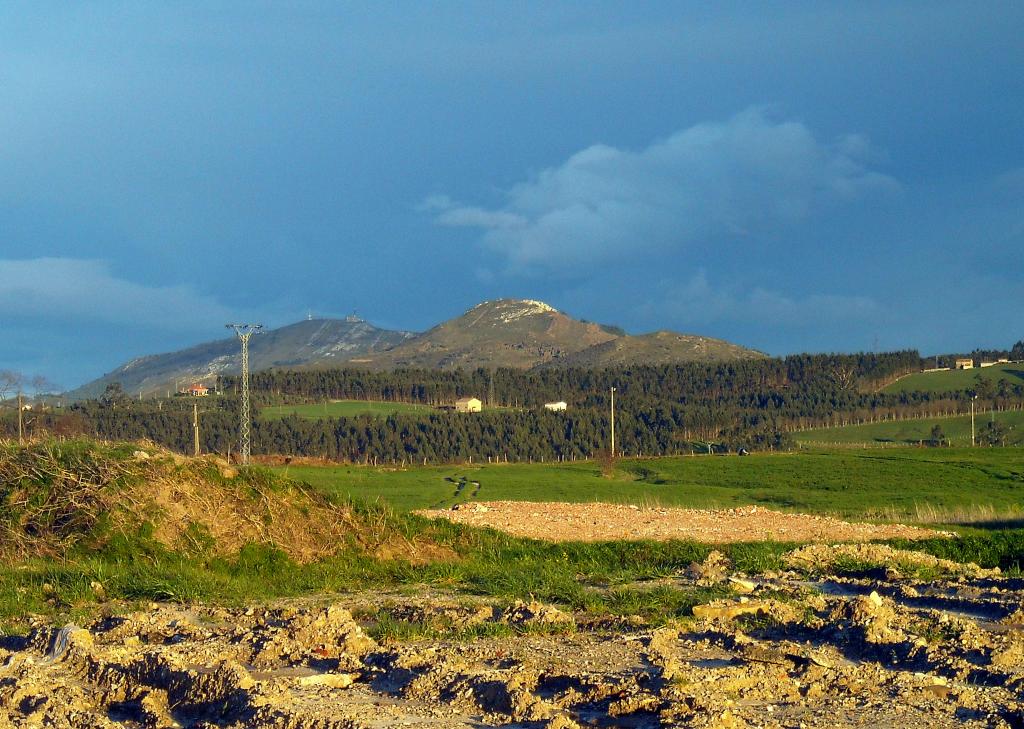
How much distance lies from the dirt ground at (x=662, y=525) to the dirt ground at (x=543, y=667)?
9.69 metres

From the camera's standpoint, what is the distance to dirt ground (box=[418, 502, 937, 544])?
20016mm

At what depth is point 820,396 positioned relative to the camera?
114 m

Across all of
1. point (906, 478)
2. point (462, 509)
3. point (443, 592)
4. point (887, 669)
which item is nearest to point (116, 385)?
point (906, 478)

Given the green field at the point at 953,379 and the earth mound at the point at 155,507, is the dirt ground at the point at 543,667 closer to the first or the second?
the earth mound at the point at 155,507

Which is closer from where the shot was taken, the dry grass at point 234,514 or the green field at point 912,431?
the dry grass at point 234,514

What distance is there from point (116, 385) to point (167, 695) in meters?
82.8

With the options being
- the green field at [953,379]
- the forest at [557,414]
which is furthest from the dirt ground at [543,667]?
the green field at [953,379]


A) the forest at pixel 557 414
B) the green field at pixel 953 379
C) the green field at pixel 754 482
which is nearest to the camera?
the green field at pixel 754 482

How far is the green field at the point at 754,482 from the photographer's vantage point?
3719 centimetres

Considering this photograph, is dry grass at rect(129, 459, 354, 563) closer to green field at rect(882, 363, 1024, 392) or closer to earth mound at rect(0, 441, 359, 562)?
earth mound at rect(0, 441, 359, 562)

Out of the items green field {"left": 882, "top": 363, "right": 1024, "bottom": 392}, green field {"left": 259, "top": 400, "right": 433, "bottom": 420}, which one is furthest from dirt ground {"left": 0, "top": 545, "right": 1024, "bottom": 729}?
green field {"left": 882, "top": 363, "right": 1024, "bottom": 392}

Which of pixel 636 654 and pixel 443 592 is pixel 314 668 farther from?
pixel 443 592

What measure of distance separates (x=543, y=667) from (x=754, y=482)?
1765 inches

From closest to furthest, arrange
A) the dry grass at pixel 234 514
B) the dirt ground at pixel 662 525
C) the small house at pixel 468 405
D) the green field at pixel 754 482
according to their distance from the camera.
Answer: the dry grass at pixel 234 514, the dirt ground at pixel 662 525, the green field at pixel 754 482, the small house at pixel 468 405
